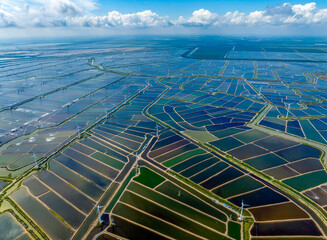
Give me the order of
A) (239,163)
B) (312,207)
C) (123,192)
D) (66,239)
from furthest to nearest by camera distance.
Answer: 1. (239,163)
2. (123,192)
3. (312,207)
4. (66,239)

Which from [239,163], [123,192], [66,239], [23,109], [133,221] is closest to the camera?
[66,239]

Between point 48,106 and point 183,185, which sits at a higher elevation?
point 183,185

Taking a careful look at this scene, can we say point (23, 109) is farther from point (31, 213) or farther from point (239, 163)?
point (239, 163)

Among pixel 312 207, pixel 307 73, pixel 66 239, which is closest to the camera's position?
pixel 66 239

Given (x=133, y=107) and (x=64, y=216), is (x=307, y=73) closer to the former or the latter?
(x=133, y=107)

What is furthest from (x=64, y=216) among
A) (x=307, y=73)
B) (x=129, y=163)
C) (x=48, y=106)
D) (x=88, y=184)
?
(x=307, y=73)

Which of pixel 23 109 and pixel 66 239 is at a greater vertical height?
pixel 66 239

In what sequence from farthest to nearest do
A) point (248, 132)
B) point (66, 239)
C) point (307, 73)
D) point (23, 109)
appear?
point (307, 73)
point (23, 109)
point (248, 132)
point (66, 239)

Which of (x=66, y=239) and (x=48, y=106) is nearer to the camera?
(x=66, y=239)

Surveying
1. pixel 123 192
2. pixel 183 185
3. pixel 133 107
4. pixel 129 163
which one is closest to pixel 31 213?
pixel 123 192
